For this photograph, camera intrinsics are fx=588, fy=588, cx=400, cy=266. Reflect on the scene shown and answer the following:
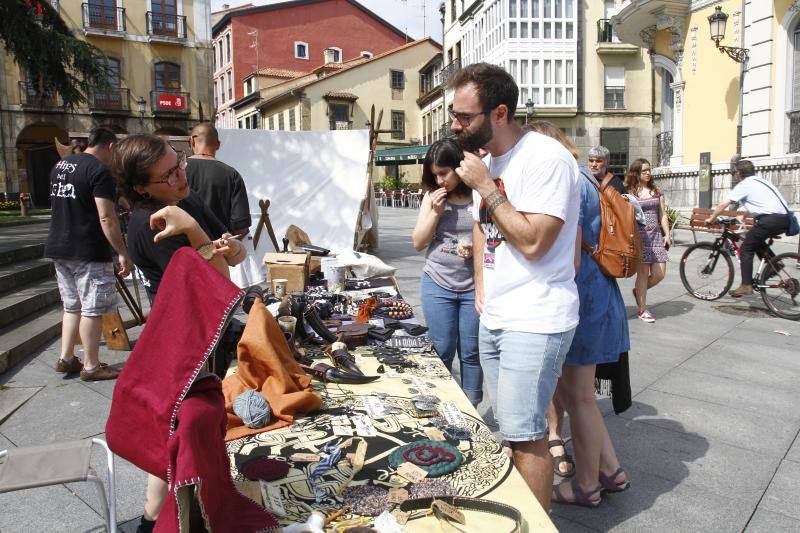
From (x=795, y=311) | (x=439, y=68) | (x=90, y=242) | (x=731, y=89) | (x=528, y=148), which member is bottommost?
(x=795, y=311)

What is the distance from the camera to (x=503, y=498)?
196cm

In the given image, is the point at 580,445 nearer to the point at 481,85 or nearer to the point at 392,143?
the point at 481,85

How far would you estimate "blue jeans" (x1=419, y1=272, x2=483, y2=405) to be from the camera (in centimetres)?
340

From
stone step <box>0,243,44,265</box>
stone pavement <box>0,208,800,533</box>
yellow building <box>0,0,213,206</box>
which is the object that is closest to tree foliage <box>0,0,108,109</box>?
stone step <box>0,243,44,265</box>

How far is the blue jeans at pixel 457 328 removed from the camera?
3.40 meters

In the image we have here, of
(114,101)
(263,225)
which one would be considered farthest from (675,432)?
(114,101)

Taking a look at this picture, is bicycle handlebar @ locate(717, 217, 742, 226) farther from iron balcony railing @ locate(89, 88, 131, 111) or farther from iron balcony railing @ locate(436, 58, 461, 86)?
iron balcony railing @ locate(436, 58, 461, 86)

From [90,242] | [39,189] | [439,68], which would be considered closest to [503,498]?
[90,242]

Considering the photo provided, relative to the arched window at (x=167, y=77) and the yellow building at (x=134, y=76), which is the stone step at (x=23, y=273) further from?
the arched window at (x=167, y=77)

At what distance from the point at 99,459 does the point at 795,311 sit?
7229mm

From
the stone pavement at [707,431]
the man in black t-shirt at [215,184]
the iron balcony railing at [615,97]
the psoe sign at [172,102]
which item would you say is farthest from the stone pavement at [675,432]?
the iron balcony railing at [615,97]

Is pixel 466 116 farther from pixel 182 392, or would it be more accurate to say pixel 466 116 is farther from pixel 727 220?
pixel 727 220

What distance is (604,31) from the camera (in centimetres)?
3244

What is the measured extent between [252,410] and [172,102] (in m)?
31.2
